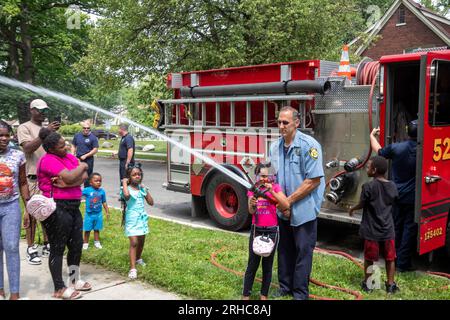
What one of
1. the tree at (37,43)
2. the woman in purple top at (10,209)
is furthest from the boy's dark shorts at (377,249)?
the tree at (37,43)

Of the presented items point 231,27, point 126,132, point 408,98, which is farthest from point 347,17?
point 408,98

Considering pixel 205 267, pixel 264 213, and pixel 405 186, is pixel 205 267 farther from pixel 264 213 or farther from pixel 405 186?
Answer: pixel 405 186

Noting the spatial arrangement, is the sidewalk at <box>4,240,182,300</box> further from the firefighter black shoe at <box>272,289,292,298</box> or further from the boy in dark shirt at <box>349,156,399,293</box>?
the boy in dark shirt at <box>349,156,399,293</box>

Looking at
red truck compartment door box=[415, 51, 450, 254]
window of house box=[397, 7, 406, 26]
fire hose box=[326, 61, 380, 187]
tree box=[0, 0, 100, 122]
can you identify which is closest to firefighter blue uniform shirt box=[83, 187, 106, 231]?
fire hose box=[326, 61, 380, 187]

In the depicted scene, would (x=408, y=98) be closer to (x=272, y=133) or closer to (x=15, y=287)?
(x=272, y=133)

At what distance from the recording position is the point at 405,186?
555cm

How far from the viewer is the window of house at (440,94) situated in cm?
521

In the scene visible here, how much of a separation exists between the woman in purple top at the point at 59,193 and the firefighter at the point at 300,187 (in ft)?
6.61

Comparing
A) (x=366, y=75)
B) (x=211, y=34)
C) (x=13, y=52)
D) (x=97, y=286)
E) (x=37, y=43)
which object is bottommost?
(x=97, y=286)

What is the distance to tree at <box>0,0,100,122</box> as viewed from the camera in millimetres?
23297

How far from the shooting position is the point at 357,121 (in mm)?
6359

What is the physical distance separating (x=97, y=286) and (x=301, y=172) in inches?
101

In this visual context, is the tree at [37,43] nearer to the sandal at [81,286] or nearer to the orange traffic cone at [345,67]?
the orange traffic cone at [345,67]

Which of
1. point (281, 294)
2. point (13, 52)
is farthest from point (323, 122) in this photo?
point (13, 52)
